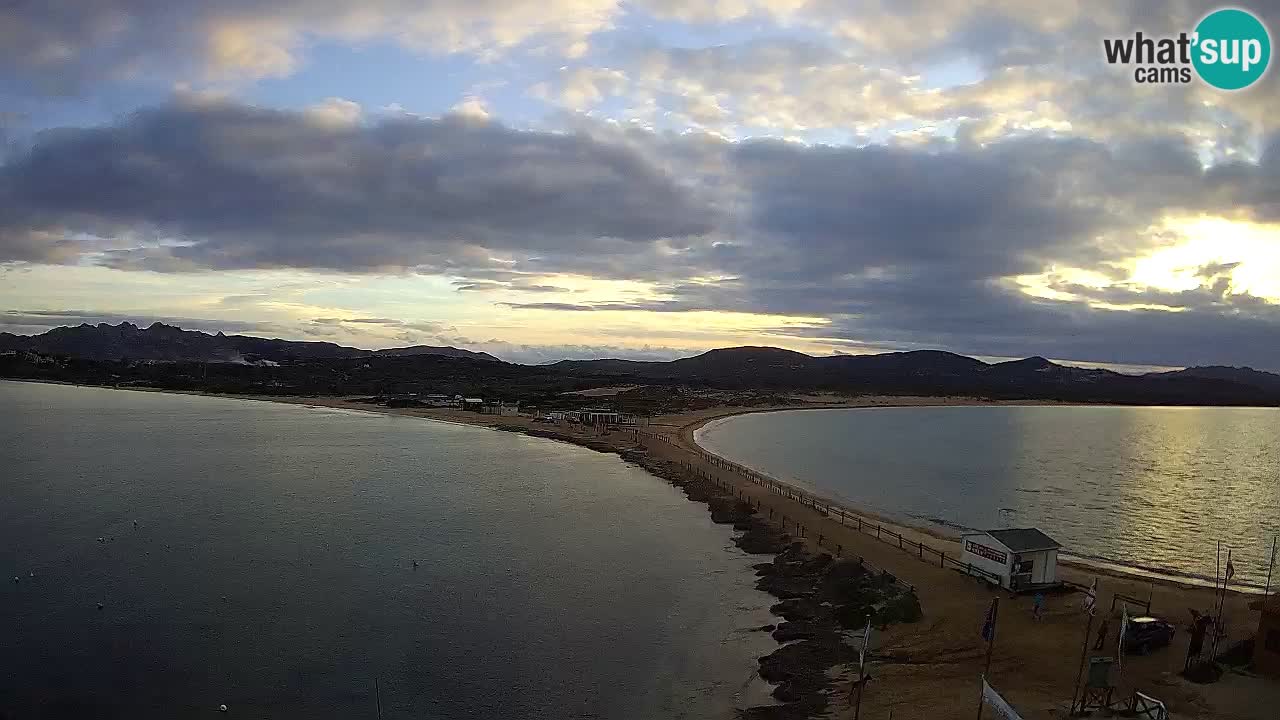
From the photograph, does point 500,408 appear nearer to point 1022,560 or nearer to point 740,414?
point 740,414

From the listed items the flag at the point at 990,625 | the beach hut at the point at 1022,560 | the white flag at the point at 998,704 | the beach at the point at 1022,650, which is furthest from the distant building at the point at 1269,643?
the white flag at the point at 998,704

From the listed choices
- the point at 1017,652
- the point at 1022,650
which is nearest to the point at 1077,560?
the point at 1022,650

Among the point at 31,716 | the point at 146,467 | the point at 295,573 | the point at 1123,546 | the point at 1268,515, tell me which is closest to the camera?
the point at 31,716

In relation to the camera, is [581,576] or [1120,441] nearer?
[581,576]

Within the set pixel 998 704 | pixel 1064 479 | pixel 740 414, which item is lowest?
pixel 1064 479

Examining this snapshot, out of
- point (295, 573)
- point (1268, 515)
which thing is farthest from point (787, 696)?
point (1268, 515)

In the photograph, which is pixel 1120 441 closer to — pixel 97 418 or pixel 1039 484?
pixel 1039 484
